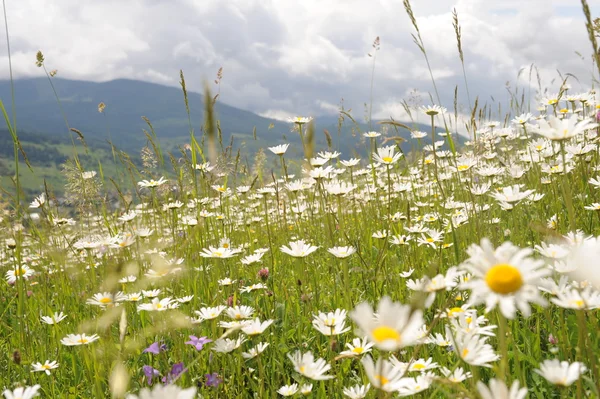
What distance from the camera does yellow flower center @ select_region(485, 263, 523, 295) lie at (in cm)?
86

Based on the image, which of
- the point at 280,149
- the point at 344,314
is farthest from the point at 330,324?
the point at 280,149

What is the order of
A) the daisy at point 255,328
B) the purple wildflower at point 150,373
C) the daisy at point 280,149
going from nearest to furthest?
the daisy at point 255,328 → the purple wildflower at point 150,373 → the daisy at point 280,149

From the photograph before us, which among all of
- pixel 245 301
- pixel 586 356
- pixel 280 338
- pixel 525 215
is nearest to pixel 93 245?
pixel 245 301

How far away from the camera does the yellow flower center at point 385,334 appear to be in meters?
0.78

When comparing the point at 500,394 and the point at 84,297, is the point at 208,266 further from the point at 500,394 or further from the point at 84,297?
the point at 500,394

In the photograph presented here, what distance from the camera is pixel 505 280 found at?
2.83 ft

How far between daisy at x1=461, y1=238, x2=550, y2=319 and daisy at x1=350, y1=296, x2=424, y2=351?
14cm

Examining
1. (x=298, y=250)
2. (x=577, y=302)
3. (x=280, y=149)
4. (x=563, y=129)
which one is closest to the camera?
(x=577, y=302)

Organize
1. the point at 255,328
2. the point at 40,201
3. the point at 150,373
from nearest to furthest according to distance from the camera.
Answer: the point at 255,328
the point at 150,373
the point at 40,201

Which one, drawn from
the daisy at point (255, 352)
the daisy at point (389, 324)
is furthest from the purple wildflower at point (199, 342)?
the daisy at point (389, 324)

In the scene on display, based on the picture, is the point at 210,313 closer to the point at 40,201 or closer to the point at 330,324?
the point at 330,324

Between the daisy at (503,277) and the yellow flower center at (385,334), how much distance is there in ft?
0.52

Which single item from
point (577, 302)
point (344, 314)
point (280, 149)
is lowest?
point (344, 314)

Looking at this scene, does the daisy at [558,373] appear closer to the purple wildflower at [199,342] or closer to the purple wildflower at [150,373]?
the purple wildflower at [199,342]
